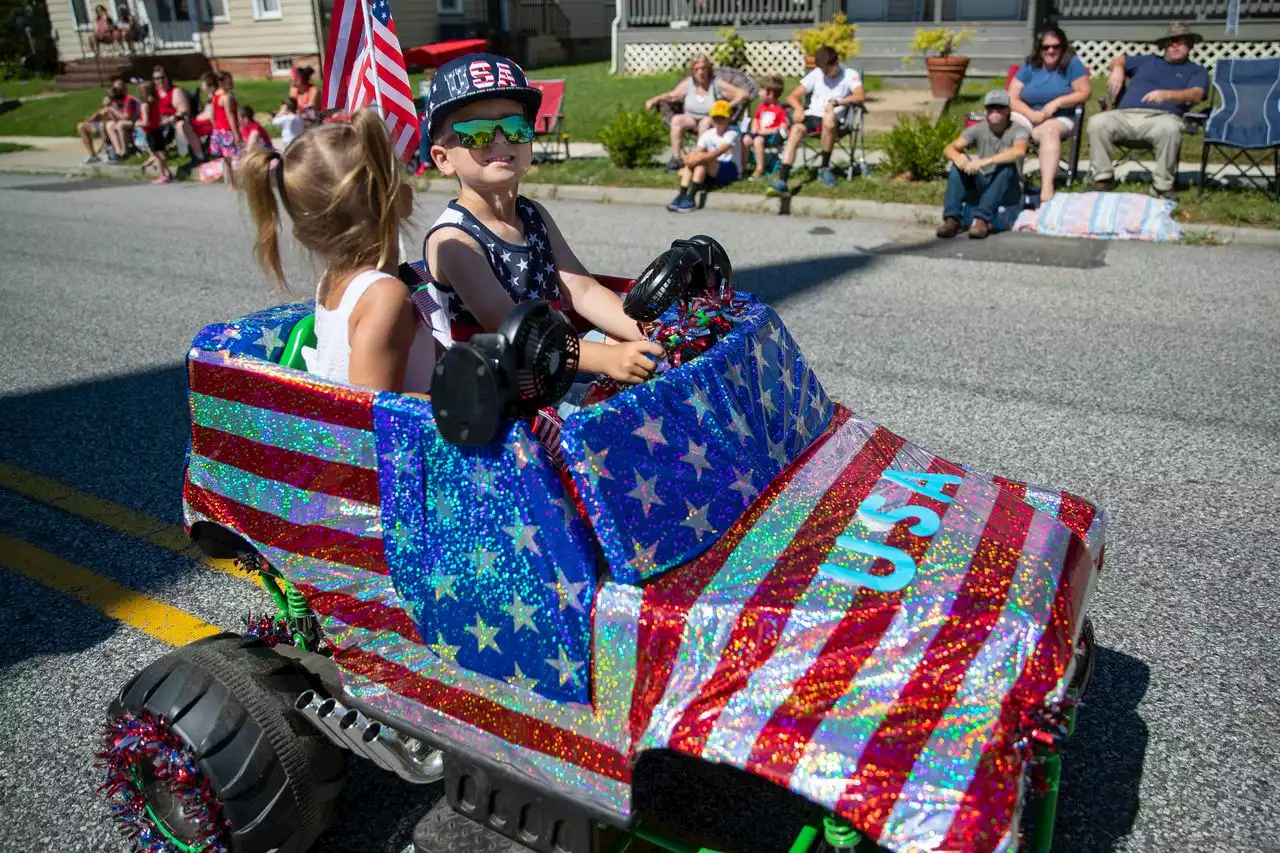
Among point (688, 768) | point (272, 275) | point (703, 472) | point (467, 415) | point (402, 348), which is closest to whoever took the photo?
point (467, 415)

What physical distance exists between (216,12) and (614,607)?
1206 inches

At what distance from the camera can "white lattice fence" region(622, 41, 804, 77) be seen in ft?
65.2

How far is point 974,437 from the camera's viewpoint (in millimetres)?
4469

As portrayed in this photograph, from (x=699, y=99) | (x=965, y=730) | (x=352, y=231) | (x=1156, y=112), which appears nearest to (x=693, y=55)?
(x=699, y=99)

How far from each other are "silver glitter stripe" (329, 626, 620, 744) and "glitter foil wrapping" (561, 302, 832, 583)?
277 millimetres

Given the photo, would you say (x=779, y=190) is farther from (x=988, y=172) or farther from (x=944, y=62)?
(x=944, y=62)

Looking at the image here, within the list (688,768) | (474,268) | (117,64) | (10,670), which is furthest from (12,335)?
(117,64)

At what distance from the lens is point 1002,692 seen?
162 cm

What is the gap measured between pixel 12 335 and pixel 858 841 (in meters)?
6.79

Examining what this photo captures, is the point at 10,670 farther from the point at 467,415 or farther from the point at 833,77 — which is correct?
the point at 833,77

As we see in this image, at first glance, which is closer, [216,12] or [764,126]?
[764,126]

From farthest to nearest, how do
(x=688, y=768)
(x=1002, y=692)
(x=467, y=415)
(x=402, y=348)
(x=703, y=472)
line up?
(x=688, y=768) < (x=402, y=348) < (x=703, y=472) < (x=467, y=415) < (x=1002, y=692)

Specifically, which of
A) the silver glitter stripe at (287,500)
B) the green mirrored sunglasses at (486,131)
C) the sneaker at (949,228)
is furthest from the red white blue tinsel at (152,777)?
the sneaker at (949,228)

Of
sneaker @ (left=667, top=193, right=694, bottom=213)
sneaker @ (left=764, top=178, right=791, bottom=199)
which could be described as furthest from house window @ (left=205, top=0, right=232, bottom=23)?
sneaker @ (left=764, top=178, right=791, bottom=199)
